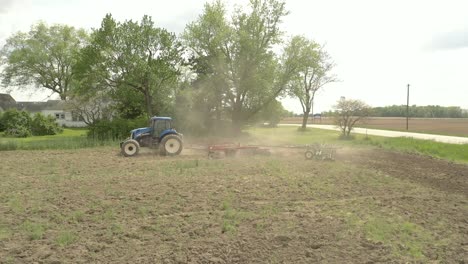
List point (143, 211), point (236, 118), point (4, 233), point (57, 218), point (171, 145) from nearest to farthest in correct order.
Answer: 1. point (4, 233)
2. point (57, 218)
3. point (143, 211)
4. point (171, 145)
5. point (236, 118)

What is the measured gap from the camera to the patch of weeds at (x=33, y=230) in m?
6.94

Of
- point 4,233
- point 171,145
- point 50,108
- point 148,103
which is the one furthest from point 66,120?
point 4,233

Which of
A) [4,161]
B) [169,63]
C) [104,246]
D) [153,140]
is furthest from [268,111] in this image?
[104,246]

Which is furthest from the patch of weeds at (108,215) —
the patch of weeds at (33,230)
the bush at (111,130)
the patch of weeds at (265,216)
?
the bush at (111,130)

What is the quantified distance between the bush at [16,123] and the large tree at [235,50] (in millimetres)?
18995

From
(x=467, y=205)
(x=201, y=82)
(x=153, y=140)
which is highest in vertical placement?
(x=201, y=82)

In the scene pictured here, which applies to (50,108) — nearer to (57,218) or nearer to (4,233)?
(57,218)

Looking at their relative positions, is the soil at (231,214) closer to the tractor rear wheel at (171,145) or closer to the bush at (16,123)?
the tractor rear wheel at (171,145)

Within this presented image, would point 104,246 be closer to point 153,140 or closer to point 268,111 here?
point 153,140

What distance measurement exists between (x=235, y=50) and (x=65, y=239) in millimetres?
31308

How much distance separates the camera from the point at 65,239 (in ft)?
22.1

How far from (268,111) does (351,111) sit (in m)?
10.8

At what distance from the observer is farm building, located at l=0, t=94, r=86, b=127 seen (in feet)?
191

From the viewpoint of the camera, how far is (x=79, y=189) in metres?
10.8
